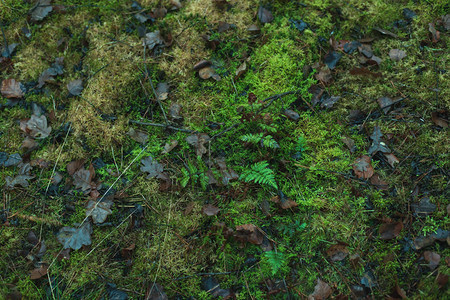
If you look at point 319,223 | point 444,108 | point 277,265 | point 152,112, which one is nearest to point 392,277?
point 319,223

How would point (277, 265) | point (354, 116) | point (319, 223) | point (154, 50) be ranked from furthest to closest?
point (154, 50), point (354, 116), point (319, 223), point (277, 265)

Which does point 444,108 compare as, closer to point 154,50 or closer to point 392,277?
point 392,277

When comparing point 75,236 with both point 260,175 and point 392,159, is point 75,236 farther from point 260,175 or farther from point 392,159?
point 392,159

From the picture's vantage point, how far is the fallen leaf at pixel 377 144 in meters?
3.23

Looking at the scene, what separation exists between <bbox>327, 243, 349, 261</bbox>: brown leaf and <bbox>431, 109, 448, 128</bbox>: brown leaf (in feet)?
5.40

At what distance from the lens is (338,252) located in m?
2.84

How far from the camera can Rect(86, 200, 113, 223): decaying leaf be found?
10.3ft

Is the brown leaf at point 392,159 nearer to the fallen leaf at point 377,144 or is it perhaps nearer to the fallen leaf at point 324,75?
the fallen leaf at point 377,144

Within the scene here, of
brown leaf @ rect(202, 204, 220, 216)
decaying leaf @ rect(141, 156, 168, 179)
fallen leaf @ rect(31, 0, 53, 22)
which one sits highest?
fallen leaf @ rect(31, 0, 53, 22)

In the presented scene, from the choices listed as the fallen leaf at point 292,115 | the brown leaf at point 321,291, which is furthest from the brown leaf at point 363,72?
the brown leaf at point 321,291

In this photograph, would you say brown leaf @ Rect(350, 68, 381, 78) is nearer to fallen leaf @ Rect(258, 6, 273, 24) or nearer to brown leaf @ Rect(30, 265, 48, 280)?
fallen leaf @ Rect(258, 6, 273, 24)

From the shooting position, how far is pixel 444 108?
130 inches

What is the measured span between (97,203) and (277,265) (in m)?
1.88

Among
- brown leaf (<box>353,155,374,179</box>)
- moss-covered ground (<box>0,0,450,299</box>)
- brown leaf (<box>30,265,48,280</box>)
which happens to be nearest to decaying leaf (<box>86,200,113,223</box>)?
moss-covered ground (<box>0,0,450,299</box>)
